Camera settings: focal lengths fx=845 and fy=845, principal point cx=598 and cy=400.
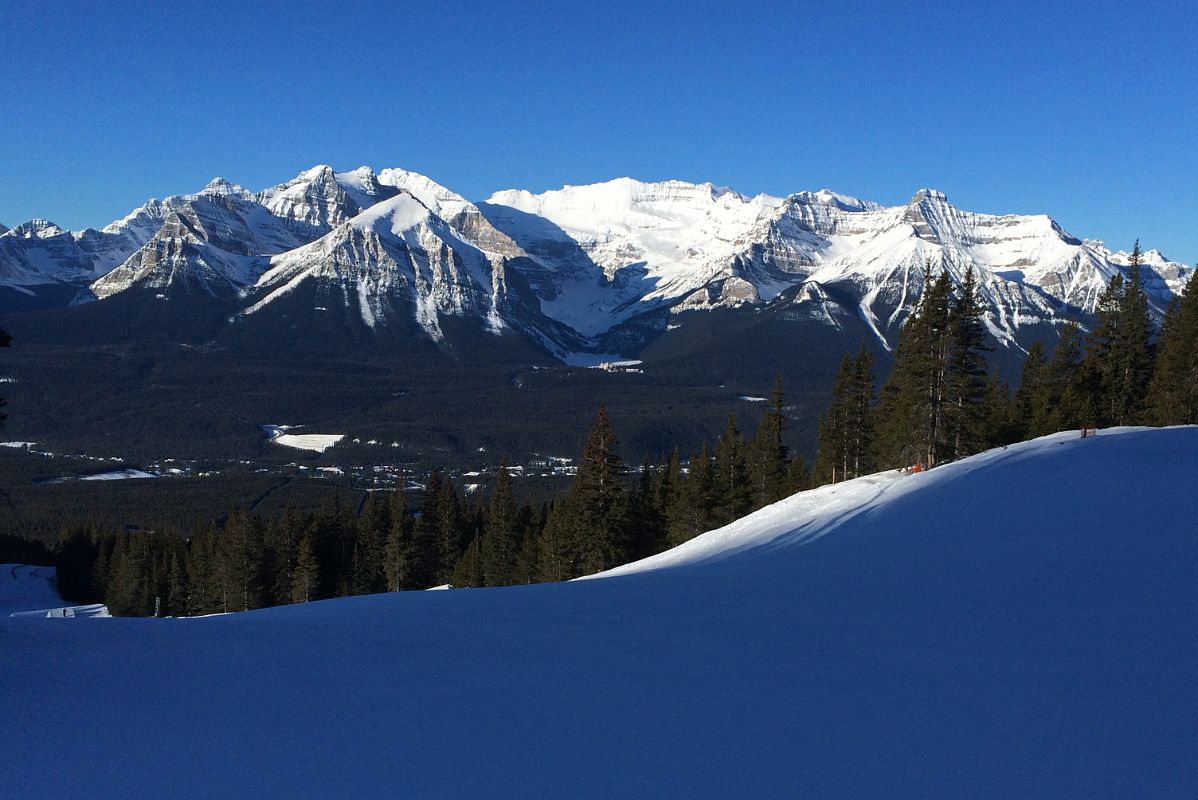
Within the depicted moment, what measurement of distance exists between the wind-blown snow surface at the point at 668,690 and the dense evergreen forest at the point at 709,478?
23837 millimetres

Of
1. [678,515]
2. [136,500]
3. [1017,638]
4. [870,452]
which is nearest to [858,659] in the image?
[1017,638]

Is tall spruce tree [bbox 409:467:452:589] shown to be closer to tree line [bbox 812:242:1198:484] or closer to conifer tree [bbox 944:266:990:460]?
tree line [bbox 812:242:1198:484]

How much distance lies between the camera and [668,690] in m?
8.66

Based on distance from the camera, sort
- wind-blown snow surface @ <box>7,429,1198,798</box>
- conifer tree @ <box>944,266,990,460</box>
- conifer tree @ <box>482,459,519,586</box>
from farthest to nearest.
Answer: conifer tree @ <box>482,459,519,586</box> < conifer tree @ <box>944,266,990,460</box> < wind-blown snow surface @ <box>7,429,1198,798</box>

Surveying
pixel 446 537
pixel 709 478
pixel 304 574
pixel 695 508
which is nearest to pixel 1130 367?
pixel 709 478

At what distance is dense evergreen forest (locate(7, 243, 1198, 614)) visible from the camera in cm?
3825

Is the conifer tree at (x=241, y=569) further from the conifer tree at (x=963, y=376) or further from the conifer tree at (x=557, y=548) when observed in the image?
the conifer tree at (x=963, y=376)

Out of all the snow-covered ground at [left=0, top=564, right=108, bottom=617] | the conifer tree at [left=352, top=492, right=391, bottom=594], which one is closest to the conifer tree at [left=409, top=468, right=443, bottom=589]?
the conifer tree at [left=352, top=492, right=391, bottom=594]

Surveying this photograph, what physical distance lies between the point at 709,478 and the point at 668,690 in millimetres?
39574

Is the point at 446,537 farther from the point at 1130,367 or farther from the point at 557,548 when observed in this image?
the point at 1130,367

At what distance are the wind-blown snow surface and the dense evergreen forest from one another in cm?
2384

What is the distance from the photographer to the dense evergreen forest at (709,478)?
38250mm

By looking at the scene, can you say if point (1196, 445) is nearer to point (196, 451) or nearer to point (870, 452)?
point (870, 452)

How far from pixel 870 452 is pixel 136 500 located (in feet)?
367
